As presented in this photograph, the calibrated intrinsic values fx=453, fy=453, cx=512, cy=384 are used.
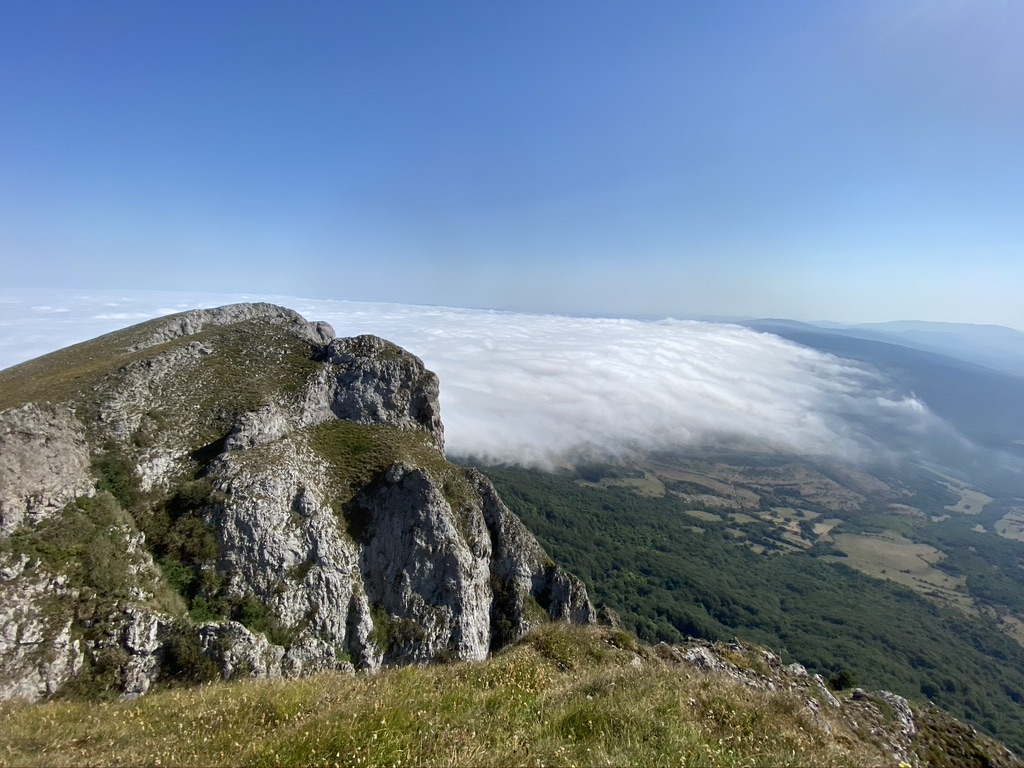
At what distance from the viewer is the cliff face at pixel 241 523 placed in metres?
24.1

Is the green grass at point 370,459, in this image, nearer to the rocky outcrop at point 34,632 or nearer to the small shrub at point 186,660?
the small shrub at point 186,660

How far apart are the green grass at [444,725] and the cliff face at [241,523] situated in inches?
620

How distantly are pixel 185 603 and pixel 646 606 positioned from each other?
114252 millimetres

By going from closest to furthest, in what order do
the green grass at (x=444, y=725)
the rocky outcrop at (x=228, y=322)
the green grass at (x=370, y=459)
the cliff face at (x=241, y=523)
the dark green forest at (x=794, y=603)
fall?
the green grass at (x=444, y=725)
the cliff face at (x=241, y=523)
the green grass at (x=370, y=459)
the rocky outcrop at (x=228, y=322)
the dark green forest at (x=794, y=603)

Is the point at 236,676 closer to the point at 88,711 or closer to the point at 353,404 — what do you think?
the point at 88,711

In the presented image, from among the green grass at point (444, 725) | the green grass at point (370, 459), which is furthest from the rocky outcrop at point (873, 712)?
the green grass at point (370, 459)

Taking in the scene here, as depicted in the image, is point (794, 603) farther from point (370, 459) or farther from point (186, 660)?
point (186, 660)

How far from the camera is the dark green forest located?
10294cm

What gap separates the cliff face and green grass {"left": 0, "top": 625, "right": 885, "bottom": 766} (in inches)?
620

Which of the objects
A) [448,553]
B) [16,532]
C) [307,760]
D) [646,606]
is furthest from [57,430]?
[646,606]

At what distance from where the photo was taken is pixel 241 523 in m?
31.3

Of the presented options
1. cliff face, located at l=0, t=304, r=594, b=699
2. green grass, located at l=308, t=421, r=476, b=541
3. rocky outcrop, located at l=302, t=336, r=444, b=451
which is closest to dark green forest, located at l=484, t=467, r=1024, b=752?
green grass, located at l=308, t=421, r=476, b=541

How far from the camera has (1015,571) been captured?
175 meters

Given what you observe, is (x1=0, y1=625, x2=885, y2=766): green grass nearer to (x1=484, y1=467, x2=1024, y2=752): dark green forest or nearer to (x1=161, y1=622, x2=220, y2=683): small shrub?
(x1=161, y1=622, x2=220, y2=683): small shrub
